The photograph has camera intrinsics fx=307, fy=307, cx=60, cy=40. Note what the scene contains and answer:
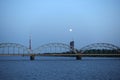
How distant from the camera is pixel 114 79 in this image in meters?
52.2

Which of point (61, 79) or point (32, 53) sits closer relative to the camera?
point (61, 79)

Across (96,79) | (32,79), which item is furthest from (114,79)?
(32,79)

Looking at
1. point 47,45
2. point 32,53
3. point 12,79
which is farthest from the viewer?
point 47,45

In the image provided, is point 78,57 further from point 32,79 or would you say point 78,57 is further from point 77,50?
point 32,79

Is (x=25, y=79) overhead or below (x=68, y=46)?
below

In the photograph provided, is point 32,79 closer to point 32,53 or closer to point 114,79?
point 114,79

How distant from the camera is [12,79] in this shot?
51812 millimetres

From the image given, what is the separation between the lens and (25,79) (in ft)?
172

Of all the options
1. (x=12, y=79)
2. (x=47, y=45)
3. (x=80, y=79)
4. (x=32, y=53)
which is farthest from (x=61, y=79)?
(x=47, y=45)

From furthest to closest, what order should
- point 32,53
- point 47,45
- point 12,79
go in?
1. point 47,45
2. point 32,53
3. point 12,79

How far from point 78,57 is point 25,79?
12311 centimetres

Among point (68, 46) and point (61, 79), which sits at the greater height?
point (68, 46)

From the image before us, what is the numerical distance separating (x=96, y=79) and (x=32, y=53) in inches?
4534

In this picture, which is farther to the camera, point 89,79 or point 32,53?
point 32,53
